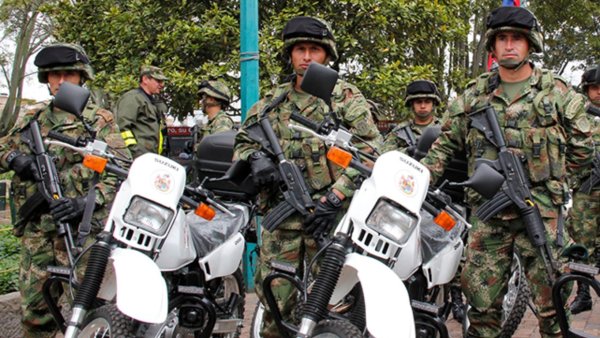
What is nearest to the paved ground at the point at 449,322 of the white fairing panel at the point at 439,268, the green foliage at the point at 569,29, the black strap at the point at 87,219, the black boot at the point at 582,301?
the black boot at the point at 582,301

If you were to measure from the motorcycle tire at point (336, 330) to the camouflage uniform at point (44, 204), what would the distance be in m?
1.96

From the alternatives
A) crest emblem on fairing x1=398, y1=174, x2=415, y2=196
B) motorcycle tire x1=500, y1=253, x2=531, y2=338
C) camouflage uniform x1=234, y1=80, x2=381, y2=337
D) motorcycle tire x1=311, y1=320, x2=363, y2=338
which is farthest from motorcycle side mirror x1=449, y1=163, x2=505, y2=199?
motorcycle tire x1=500, y1=253, x2=531, y2=338

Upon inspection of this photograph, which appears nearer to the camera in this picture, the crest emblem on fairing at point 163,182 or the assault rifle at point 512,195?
the crest emblem on fairing at point 163,182

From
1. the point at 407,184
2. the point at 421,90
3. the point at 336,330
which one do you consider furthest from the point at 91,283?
the point at 421,90

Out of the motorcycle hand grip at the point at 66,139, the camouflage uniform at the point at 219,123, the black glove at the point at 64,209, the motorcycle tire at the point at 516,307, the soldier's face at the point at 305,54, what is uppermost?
the soldier's face at the point at 305,54

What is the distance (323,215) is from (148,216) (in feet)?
3.17

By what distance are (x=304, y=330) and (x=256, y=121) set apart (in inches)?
71.1

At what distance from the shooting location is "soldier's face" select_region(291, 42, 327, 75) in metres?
5.17

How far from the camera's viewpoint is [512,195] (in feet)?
15.5

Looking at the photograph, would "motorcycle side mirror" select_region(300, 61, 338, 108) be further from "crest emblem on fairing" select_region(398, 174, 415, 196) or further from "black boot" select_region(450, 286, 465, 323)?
"black boot" select_region(450, 286, 465, 323)

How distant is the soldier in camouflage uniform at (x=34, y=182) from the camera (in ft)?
17.0

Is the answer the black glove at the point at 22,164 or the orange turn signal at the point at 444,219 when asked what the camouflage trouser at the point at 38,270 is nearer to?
the black glove at the point at 22,164

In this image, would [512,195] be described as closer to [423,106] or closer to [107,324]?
[107,324]

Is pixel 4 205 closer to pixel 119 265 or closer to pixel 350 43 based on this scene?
pixel 350 43
